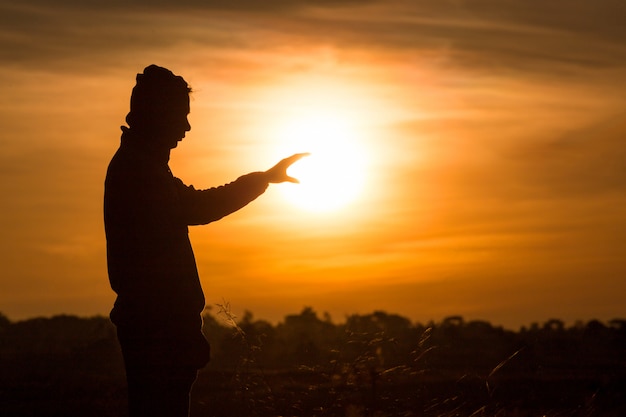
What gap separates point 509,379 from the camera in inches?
1364

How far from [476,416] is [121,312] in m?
3.81

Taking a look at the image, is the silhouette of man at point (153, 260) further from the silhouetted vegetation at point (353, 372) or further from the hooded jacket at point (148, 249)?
the silhouetted vegetation at point (353, 372)

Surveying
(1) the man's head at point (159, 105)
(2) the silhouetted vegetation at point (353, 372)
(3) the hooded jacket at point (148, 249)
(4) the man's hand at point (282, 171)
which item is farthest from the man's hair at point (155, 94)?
(2) the silhouetted vegetation at point (353, 372)

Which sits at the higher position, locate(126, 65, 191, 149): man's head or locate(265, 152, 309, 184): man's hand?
locate(126, 65, 191, 149): man's head

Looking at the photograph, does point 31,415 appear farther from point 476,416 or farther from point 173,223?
point 173,223

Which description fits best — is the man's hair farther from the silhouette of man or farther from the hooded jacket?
the hooded jacket

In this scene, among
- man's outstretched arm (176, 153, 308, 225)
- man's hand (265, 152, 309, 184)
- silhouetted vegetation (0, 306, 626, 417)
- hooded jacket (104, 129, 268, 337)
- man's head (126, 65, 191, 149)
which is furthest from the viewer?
silhouetted vegetation (0, 306, 626, 417)

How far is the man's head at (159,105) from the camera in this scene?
7863 mm

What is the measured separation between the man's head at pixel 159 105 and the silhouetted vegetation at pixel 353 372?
6.61ft

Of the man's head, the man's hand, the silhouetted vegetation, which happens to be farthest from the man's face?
the silhouetted vegetation

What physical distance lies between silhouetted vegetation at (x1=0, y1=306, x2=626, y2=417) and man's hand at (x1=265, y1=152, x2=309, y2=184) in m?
1.41

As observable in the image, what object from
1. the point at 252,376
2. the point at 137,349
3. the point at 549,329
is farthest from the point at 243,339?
the point at 549,329

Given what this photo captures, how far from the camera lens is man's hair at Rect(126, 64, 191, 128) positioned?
7.86m

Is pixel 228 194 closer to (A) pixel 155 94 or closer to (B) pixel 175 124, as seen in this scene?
(B) pixel 175 124
